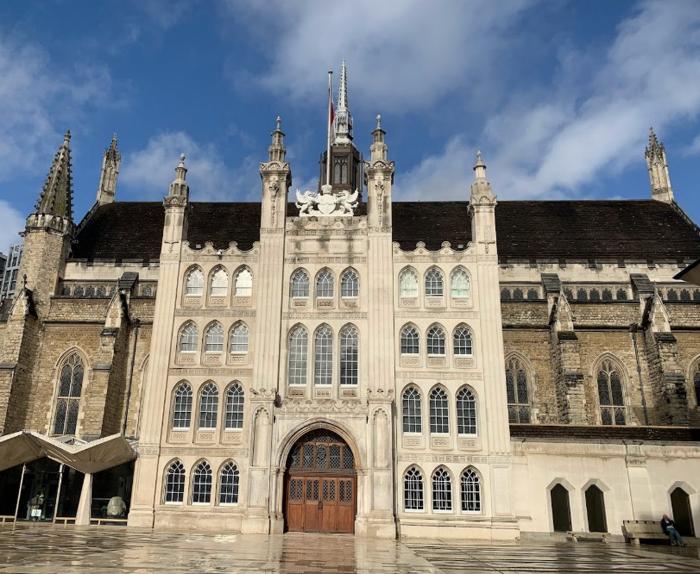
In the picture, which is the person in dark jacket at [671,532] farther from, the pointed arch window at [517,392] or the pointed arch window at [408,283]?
the pointed arch window at [408,283]

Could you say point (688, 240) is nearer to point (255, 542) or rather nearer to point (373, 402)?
point (373, 402)

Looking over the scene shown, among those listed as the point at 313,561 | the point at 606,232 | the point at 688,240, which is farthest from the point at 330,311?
the point at 688,240

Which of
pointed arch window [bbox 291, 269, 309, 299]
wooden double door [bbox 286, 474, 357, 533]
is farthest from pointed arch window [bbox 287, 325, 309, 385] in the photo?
wooden double door [bbox 286, 474, 357, 533]

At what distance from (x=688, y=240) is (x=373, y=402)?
27.5 metres

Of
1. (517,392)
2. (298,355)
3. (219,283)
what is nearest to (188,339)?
(219,283)

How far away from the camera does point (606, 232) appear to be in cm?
4134

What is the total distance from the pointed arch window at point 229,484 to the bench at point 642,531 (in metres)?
15.7

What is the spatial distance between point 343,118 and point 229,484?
33.3 m

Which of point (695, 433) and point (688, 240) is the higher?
point (688, 240)

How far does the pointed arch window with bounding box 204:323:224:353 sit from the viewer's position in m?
27.3

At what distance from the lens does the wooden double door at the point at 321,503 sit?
973 inches

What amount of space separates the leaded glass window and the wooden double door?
26.6 feet

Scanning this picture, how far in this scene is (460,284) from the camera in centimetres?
2797

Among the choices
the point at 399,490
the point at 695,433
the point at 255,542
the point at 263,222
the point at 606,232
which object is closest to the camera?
the point at 255,542
